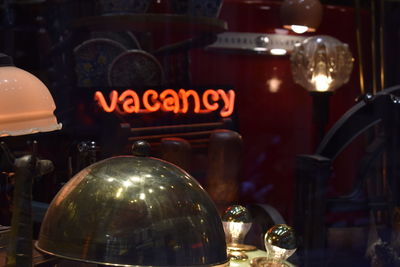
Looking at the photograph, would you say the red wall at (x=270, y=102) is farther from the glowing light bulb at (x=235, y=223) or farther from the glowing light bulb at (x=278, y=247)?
the glowing light bulb at (x=278, y=247)

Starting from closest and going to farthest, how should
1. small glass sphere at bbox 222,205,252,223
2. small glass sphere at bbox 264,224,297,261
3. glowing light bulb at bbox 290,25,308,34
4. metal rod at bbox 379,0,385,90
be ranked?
1. small glass sphere at bbox 264,224,297,261
2. small glass sphere at bbox 222,205,252,223
3. glowing light bulb at bbox 290,25,308,34
4. metal rod at bbox 379,0,385,90

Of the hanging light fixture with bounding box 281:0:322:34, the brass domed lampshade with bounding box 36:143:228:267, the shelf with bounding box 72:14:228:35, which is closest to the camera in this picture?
the brass domed lampshade with bounding box 36:143:228:267

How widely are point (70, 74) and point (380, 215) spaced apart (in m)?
1.52

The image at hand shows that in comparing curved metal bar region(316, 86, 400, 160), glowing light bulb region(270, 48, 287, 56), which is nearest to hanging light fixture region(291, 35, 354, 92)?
glowing light bulb region(270, 48, 287, 56)

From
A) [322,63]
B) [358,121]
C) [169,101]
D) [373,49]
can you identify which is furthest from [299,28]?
[169,101]

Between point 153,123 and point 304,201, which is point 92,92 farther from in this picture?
point 304,201

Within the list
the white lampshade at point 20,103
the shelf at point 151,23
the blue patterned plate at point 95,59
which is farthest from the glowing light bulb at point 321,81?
the white lampshade at point 20,103

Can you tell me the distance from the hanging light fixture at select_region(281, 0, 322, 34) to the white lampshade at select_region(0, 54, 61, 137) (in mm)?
2356

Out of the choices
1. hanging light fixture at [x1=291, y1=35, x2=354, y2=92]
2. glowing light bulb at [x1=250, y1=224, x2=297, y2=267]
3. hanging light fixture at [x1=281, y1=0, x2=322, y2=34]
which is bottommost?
glowing light bulb at [x1=250, y1=224, x2=297, y2=267]

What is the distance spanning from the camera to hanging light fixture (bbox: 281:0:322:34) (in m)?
3.54

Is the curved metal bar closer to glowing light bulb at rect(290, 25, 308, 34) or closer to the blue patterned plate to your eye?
glowing light bulb at rect(290, 25, 308, 34)

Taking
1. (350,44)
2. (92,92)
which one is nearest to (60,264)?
(92,92)

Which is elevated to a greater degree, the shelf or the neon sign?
the shelf

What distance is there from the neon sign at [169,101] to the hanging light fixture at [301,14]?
712 millimetres
